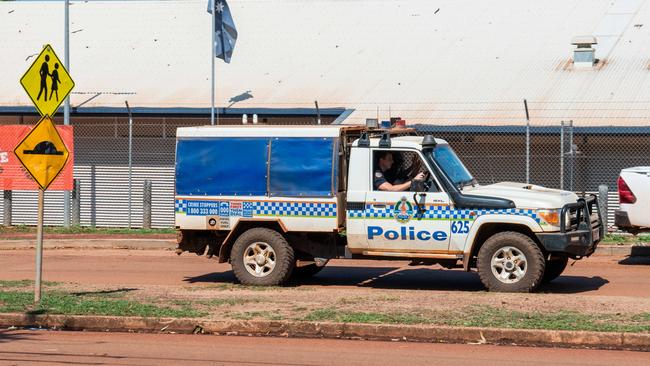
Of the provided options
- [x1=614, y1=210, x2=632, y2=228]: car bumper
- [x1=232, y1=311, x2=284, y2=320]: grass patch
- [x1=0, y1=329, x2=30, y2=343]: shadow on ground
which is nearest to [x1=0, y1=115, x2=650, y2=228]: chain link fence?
[x1=614, y1=210, x2=632, y2=228]: car bumper

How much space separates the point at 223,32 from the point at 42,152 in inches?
573

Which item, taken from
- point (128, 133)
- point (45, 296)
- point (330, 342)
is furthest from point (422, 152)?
point (128, 133)

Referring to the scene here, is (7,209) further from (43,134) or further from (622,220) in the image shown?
(622,220)

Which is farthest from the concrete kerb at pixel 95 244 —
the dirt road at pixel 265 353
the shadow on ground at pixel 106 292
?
the dirt road at pixel 265 353

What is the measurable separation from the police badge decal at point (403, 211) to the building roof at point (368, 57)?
9474 mm

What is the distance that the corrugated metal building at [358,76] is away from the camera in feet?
80.2

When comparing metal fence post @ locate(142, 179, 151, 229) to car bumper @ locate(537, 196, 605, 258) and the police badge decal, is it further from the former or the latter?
car bumper @ locate(537, 196, 605, 258)

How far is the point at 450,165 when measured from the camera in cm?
1520

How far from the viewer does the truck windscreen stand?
49.0 feet

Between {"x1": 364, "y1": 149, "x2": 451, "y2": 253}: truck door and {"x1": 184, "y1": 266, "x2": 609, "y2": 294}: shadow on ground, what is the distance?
3.13 ft

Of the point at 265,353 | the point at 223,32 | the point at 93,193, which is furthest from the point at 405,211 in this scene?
the point at 93,193

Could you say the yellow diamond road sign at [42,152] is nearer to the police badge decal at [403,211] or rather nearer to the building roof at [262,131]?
the building roof at [262,131]

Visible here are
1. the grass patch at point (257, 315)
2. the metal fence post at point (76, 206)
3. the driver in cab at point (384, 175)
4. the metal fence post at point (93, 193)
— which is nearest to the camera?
the grass patch at point (257, 315)

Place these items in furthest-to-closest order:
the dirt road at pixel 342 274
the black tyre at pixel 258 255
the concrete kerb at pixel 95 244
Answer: the concrete kerb at pixel 95 244, the dirt road at pixel 342 274, the black tyre at pixel 258 255
